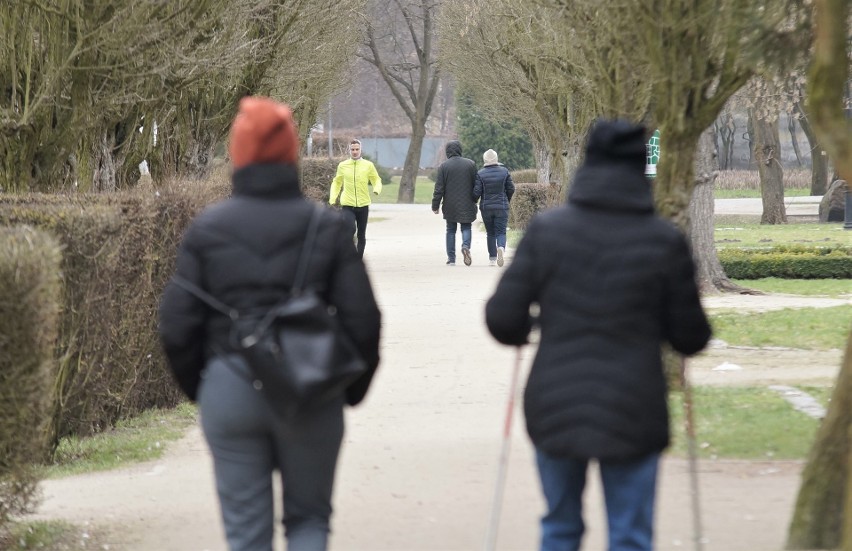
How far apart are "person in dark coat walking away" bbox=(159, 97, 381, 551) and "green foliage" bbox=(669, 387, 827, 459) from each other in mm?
4168

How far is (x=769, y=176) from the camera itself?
3734 centimetres

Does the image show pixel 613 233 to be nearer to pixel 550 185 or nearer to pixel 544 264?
pixel 544 264

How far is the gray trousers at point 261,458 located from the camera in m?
4.08

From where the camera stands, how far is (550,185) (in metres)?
30.9

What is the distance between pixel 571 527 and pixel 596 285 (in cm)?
76

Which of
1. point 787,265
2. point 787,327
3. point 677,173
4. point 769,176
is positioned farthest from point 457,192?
point 769,176

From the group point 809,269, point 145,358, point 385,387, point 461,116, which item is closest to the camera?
point 145,358

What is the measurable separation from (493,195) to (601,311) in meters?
16.8

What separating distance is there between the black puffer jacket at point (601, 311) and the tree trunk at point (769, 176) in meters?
33.1

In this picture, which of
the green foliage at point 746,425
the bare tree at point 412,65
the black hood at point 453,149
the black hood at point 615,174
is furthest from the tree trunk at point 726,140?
the black hood at point 615,174

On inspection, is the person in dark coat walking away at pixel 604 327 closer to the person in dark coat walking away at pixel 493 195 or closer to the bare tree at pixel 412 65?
the person in dark coat walking away at pixel 493 195

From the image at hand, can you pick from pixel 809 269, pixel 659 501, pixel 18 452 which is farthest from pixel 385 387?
pixel 809 269

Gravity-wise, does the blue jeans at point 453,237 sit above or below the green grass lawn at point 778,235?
above

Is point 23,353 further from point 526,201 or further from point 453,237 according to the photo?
point 526,201
